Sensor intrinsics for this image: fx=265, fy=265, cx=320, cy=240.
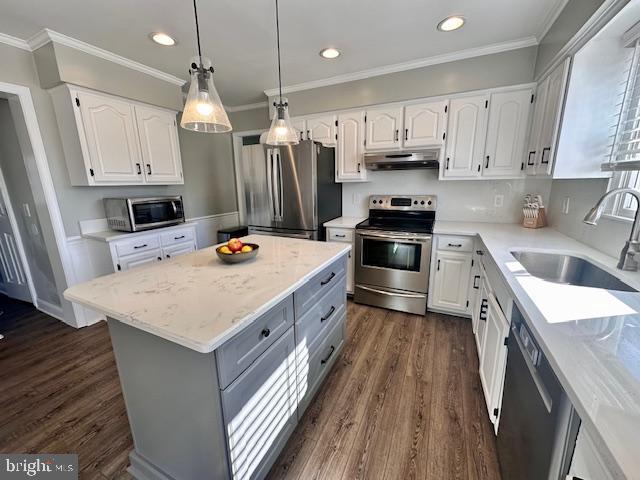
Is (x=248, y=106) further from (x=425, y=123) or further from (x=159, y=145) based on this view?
(x=425, y=123)

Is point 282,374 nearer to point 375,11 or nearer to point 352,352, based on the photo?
point 352,352

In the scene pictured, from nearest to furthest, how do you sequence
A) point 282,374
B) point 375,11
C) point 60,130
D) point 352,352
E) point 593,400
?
point 593,400, point 282,374, point 375,11, point 352,352, point 60,130

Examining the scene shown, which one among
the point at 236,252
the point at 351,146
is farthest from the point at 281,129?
the point at 351,146

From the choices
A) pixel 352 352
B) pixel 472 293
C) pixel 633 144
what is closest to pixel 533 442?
pixel 352 352

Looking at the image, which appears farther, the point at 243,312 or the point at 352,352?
the point at 352,352

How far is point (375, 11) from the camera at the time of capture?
1862 millimetres

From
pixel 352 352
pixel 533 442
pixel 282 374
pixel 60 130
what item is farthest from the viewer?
pixel 60 130

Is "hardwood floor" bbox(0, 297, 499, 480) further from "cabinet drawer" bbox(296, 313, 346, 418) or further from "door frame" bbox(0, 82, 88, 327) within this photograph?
"door frame" bbox(0, 82, 88, 327)

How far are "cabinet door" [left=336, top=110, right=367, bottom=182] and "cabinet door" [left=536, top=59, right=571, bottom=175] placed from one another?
61.7 inches

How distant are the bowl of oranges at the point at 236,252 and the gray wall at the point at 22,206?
7.74 feet

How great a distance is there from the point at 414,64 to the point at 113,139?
304cm

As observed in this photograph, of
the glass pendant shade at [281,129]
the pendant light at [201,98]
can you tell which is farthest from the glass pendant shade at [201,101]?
the glass pendant shade at [281,129]

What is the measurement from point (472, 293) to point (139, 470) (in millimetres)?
2700

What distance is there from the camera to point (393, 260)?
8.95 ft
